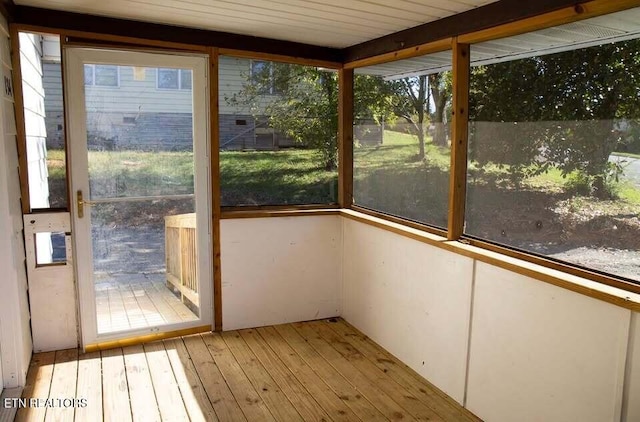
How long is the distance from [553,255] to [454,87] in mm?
1066

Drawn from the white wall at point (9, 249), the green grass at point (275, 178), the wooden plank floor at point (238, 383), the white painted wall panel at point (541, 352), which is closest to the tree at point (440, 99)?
the white painted wall panel at point (541, 352)

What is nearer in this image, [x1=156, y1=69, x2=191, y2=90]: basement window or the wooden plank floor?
the wooden plank floor

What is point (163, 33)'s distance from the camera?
10.8ft

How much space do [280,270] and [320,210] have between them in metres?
0.57

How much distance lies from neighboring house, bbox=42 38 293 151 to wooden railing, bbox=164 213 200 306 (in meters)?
0.53

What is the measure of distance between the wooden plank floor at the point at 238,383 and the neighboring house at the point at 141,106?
4.60 ft

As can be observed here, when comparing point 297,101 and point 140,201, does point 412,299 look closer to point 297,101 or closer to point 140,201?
point 297,101

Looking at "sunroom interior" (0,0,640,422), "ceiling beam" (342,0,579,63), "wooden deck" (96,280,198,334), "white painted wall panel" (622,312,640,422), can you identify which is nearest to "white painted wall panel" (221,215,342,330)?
"sunroom interior" (0,0,640,422)

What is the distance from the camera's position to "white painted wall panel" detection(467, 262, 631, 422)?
76.5 inches

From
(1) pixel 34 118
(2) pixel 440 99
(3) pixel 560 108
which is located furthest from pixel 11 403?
(3) pixel 560 108

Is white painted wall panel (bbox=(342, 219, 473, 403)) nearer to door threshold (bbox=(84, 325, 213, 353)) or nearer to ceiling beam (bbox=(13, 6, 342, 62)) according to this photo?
door threshold (bbox=(84, 325, 213, 353))

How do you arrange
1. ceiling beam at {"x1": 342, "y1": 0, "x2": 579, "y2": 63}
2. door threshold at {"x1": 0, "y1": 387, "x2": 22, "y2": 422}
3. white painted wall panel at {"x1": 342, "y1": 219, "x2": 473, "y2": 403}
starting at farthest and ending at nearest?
white painted wall panel at {"x1": 342, "y1": 219, "x2": 473, "y2": 403} → door threshold at {"x1": 0, "y1": 387, "x2": 22, "y2": 422} → ceiling beam at {"x1": 342, "y1": 0, "x2": 579, "y2": 63}

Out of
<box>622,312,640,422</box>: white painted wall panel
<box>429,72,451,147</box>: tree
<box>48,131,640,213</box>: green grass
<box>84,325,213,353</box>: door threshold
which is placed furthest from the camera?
<box>84,325,213,353</box>: door threshold

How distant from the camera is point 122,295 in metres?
3.43
